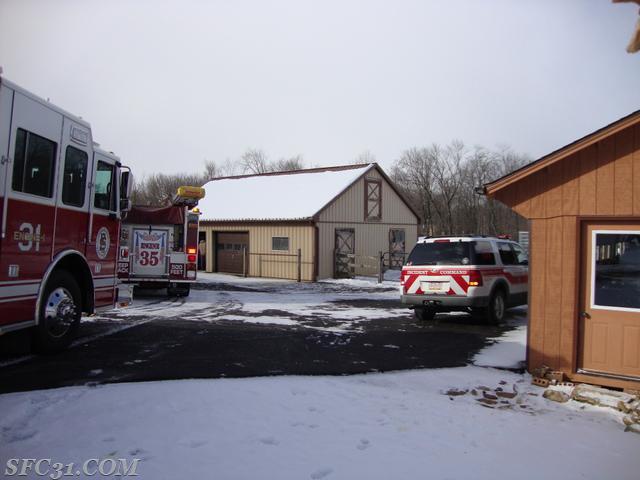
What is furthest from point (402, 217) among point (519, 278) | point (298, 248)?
point (519, 278)

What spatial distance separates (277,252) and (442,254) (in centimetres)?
1455

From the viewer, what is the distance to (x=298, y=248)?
80.6 ft

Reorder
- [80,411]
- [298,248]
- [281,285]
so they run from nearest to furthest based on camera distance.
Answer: [80,411]
[281,285]
[298,248]

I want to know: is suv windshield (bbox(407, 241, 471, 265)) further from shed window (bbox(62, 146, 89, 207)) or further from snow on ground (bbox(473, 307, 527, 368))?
shed window (bbox(62, 146, 89, 207))

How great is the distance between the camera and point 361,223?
26359 millimetres

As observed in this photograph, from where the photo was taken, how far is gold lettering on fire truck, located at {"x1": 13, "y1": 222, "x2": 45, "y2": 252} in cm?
646

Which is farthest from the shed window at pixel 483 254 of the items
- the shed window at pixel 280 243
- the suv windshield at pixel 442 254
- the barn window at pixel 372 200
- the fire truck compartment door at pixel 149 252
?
the barn window at pixel 372 200

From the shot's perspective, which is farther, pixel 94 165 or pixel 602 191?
pixel 94 165

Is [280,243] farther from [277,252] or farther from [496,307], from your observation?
[496,307]

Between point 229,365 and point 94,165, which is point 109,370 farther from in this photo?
point 94,165

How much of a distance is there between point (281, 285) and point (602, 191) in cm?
1610

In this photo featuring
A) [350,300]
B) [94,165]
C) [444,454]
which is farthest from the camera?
[350,300]

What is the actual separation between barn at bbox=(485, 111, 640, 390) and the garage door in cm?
2057

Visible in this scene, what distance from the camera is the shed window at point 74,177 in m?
7.53
